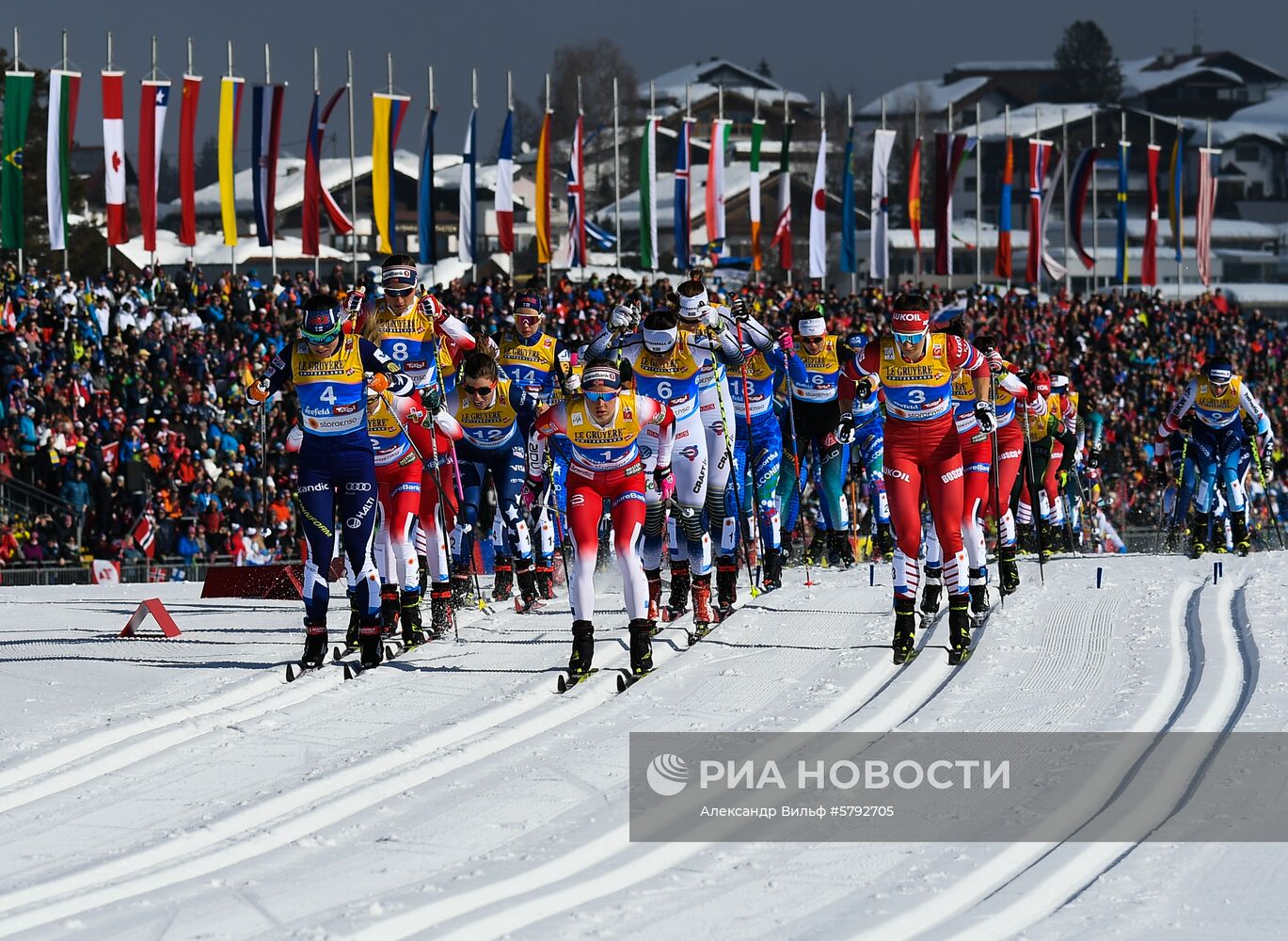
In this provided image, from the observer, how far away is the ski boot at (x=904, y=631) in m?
12.1

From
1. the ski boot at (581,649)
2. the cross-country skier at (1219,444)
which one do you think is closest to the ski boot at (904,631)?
the ski boot at (581,649)

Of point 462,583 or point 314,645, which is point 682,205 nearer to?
point 462,583

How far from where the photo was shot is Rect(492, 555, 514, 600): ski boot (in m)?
15.7

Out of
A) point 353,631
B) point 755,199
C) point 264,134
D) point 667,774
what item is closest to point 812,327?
point 353,631

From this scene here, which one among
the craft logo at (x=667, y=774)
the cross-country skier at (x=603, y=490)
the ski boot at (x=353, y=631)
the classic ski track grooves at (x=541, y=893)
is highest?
the cross-country skier at (x=603, y=490)

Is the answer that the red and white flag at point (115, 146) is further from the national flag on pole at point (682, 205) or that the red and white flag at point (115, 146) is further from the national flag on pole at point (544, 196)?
the national flag on pole at point (682, 205)

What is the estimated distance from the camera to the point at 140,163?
32.1m

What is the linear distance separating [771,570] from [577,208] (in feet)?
82.1

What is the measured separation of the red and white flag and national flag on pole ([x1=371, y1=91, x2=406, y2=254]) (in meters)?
5.39

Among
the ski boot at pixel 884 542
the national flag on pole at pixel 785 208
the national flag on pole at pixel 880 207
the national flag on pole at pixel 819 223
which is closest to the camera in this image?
the ski boot at pixel 884 542

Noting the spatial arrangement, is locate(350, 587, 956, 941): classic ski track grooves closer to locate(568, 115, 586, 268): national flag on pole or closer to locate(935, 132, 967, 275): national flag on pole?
locate(568, 115, 586, 268): national flag on pole

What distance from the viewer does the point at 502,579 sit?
15742mm

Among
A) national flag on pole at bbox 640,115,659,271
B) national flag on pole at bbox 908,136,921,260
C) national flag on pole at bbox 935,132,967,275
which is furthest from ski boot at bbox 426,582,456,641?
national flag on pole at bbox 908,136,921,260

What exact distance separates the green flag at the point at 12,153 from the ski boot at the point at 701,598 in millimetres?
19652
